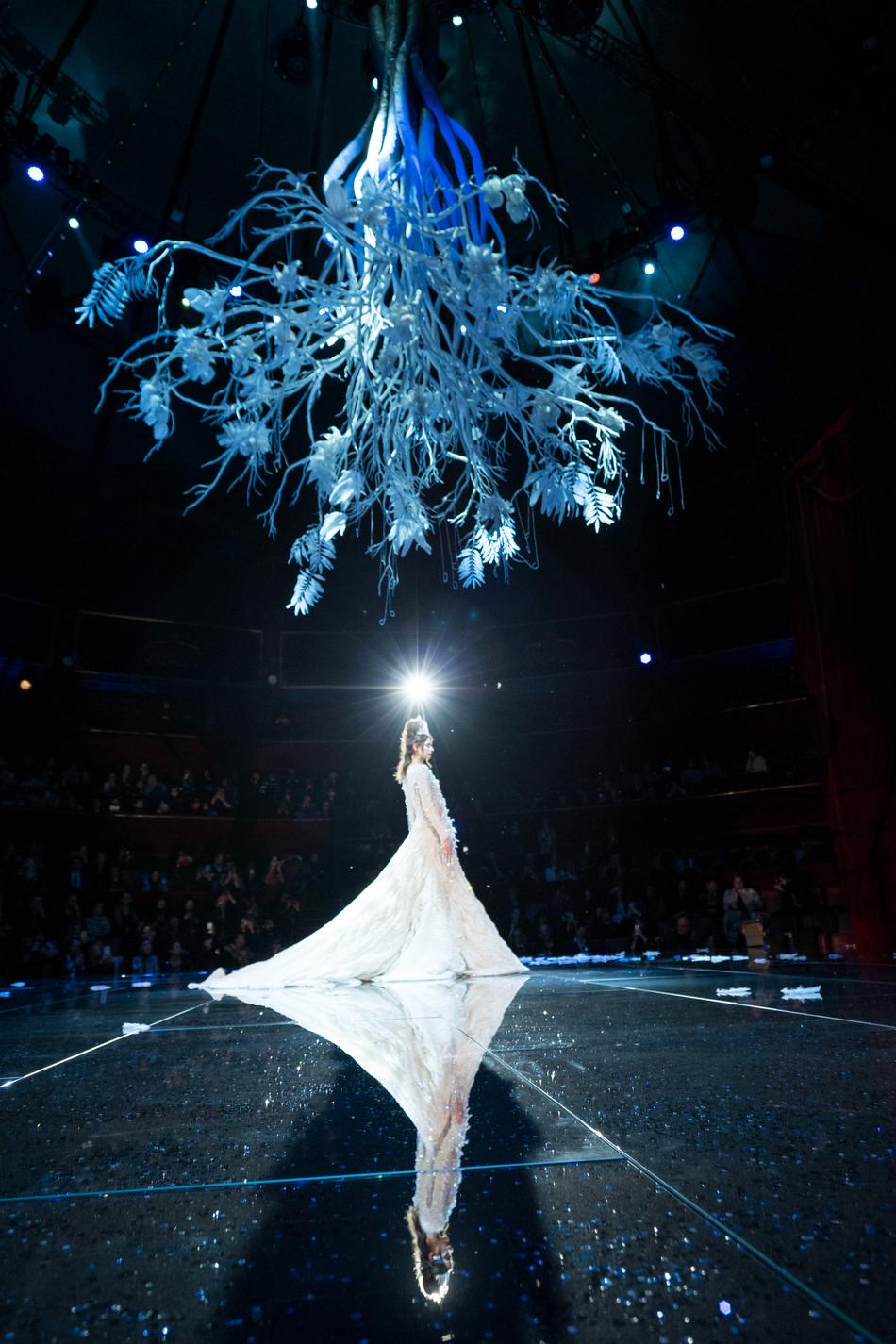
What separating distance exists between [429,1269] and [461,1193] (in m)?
0.22

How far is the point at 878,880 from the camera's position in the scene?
8.44 m

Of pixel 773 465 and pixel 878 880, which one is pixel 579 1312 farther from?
pixel 773 465

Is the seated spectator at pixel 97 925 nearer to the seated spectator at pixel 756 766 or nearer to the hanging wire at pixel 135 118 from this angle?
the hanging wire at pixel 135 118

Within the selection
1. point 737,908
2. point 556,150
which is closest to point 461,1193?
point 737,908

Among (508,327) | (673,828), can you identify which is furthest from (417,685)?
(508,327)

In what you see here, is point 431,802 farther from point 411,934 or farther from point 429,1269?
point 429,1269

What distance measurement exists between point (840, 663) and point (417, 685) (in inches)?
361

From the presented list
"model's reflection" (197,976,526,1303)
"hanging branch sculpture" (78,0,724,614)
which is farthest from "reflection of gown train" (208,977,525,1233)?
"hanging branch sculpture" (78,0,724,614)

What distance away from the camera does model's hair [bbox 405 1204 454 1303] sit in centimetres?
68

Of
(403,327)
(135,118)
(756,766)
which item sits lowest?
(403,327)

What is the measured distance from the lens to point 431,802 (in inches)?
233

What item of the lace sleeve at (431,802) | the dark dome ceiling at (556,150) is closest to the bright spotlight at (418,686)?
the dark dome ceiling at (556,150)

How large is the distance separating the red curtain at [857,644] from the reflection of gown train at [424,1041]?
5.43 meters

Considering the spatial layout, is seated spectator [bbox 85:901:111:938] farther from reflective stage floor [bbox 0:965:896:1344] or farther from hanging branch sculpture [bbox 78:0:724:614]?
reflective stage floor [bbox 0:965:896:1344]
